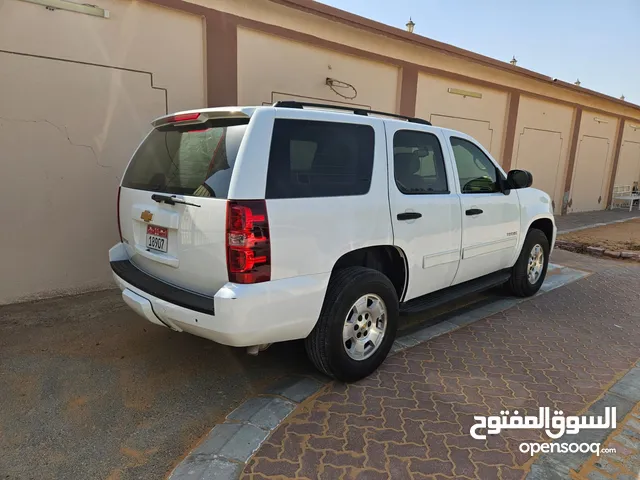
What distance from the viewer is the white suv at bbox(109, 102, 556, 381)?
2.59 m

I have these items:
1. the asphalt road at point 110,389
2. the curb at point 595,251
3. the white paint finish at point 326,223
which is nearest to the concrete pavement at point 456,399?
the asphalt road at point 110,389

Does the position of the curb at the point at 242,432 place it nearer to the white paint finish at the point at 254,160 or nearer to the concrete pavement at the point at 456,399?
the concrete pavement at the point at 456,399

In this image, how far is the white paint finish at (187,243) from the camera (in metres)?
2.58

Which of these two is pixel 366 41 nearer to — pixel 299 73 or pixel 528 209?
pixel 299 73

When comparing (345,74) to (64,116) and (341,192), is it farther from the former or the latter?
(341,192)

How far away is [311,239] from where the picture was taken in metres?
2.80

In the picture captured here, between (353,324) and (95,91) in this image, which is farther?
(95,91)

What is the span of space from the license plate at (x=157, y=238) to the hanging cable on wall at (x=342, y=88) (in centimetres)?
500

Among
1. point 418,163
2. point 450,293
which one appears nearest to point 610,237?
point 450,293

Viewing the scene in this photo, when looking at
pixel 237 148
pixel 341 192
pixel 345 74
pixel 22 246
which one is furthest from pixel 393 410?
pixel 345 74

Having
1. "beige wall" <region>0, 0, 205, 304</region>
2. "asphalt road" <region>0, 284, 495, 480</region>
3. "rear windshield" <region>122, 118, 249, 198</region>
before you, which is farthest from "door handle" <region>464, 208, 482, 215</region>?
"beige wall" <region>0, 0, 205, 304</region>

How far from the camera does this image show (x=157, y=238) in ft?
9.96

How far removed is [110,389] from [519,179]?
4.20 metres

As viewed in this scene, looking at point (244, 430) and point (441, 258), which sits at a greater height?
point (441, 258)
